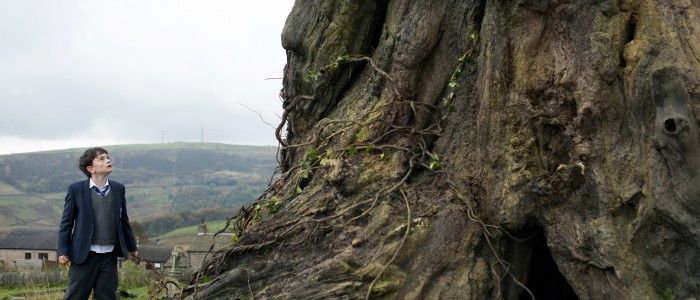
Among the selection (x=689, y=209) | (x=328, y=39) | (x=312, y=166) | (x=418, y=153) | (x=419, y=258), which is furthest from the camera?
(x=328, y=39)

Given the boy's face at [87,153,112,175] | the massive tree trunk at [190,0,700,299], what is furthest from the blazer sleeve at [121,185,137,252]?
the massive tree trunk at [190,0,700,299]

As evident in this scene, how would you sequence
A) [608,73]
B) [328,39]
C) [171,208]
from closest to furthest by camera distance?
[608,73]
[328,39]
[171,208]

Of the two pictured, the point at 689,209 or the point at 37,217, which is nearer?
the point at 689,209

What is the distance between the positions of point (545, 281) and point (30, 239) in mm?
68005

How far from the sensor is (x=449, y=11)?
9.20m

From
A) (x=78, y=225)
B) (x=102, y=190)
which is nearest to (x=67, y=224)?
(x=78, y=225)

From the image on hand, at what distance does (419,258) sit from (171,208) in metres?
186

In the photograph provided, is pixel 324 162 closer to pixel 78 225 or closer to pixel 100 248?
pixel 100 248

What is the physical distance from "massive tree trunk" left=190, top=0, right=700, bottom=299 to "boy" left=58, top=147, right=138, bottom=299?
4.23 feet

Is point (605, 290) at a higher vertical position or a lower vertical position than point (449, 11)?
lower

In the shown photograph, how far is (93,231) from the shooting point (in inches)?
354

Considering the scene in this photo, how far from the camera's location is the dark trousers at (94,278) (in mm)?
8906

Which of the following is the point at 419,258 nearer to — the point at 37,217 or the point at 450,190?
the point at 450,190

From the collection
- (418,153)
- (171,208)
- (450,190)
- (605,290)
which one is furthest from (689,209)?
(171,208)
